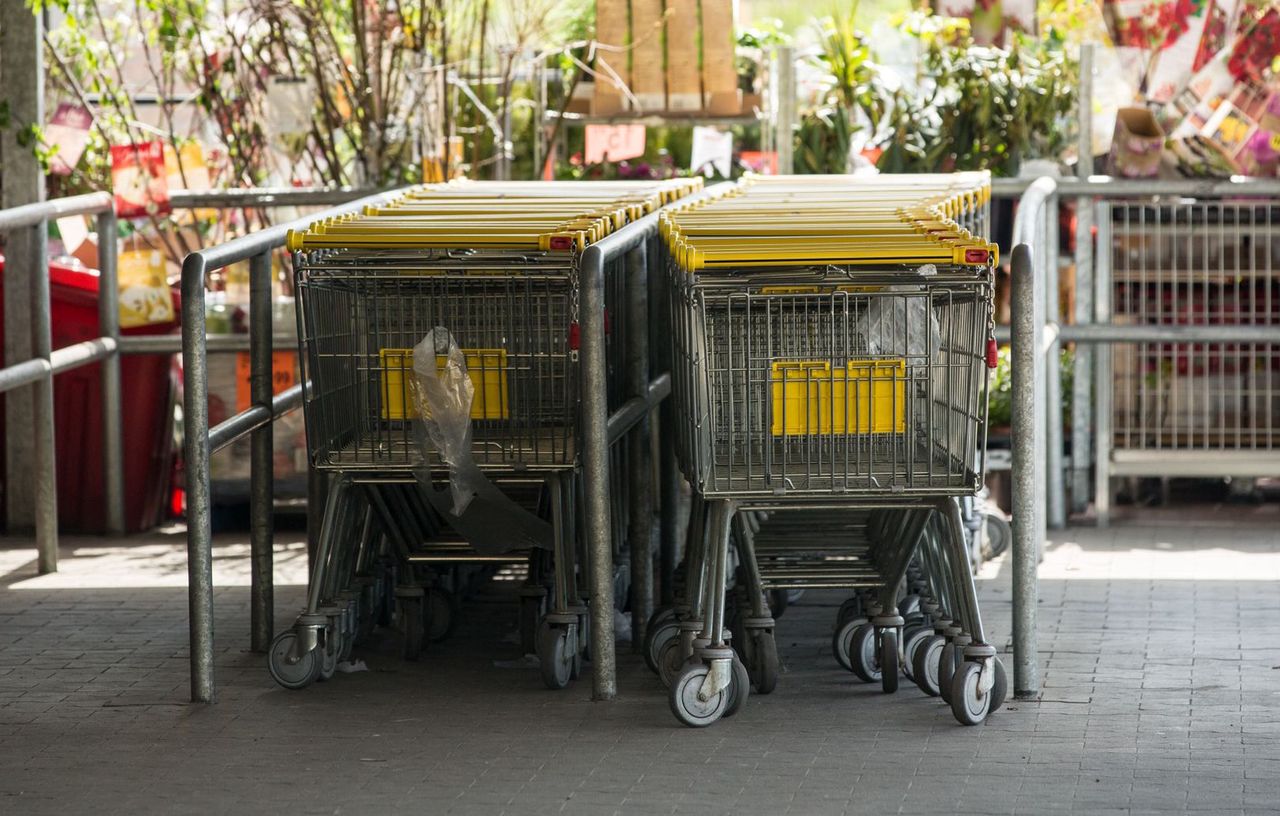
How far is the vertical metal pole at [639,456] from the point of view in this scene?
5.59m

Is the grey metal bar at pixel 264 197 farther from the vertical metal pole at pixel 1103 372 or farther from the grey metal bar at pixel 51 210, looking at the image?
the vertical metal pole at pixel 1103 372

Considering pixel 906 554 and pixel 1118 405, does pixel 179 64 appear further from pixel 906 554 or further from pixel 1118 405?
pixel 906 554

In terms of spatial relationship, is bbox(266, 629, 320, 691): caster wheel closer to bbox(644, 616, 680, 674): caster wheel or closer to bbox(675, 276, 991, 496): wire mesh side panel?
bbox(644, 616, 680, 674): caster wheel

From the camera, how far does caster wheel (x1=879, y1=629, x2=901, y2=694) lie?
517 centimetres

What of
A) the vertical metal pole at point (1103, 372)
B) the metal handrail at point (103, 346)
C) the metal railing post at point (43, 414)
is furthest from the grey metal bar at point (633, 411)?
the vertical metal pole at point (1103, 372)

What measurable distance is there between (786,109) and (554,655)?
12.0ft

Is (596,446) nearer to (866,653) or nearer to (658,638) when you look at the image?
(658,638)

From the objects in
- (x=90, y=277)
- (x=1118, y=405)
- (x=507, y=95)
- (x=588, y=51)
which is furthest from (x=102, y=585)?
(x=1118, y=405)

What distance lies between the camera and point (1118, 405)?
27.1ft

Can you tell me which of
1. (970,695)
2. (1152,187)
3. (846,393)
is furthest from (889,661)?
(1152,187)

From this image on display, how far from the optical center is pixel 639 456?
568 centimetres

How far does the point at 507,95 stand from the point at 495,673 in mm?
3784

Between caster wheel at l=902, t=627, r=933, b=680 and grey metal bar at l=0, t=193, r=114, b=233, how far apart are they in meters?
3.57


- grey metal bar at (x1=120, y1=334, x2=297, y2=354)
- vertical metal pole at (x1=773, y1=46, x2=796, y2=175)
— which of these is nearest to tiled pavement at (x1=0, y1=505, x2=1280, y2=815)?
grey metal bar at (x1=120, y1=334, x2=297, y2=354)
